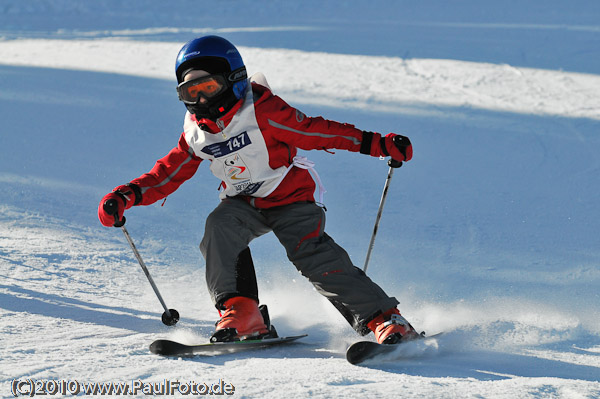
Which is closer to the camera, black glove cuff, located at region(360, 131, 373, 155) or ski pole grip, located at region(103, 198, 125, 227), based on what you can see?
ski pole grip, located at region(103, 198, 125, 227)

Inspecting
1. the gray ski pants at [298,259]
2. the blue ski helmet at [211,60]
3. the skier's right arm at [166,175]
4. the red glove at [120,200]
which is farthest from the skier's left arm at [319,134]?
the red glove at [120,200]

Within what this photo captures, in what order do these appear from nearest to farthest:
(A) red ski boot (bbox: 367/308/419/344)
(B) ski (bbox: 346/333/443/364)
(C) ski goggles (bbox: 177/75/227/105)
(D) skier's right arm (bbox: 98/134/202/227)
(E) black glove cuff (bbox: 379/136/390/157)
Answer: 1. (B) ski (bbox: 346/333/443/364)
2. (A) red ski boot (bbox: 367/308/419/344)
3. (C) ski goggles (bbox: 177/75/227/105)
4. (E) black glove cuff (bbox: 379/136/390/157)
5. (D) skier's right arm (bbox: 98/134/202/227)

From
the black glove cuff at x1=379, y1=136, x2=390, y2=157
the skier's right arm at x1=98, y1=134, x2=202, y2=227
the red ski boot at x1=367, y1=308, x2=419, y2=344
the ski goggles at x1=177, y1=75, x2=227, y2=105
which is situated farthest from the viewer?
the skier's right arm at x1=98, y1=134, x2=202, y2=227

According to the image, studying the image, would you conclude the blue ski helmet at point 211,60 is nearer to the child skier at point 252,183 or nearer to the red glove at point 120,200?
the child skier at point 252,183

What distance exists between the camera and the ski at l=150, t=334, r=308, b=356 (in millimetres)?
2832

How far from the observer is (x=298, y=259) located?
3.33m

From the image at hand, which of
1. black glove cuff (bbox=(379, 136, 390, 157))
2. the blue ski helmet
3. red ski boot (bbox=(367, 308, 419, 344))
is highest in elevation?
the blue ski helmet

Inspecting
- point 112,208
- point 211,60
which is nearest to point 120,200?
point 112,208

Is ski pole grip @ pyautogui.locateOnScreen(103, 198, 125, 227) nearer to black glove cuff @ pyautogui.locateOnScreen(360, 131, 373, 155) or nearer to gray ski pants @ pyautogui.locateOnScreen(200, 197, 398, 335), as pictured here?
gray ski pants @ pyautogui.locateOnScreen(200, 197, 398, 335)

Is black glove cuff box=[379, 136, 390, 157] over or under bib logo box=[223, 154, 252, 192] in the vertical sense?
over

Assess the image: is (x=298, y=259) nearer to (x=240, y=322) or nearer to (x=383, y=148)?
(x=240, y=322)

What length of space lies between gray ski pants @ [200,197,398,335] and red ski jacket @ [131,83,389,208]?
0.30 feet

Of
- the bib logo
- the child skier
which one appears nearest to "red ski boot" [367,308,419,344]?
the child skier

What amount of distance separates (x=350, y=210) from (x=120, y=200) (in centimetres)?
264
